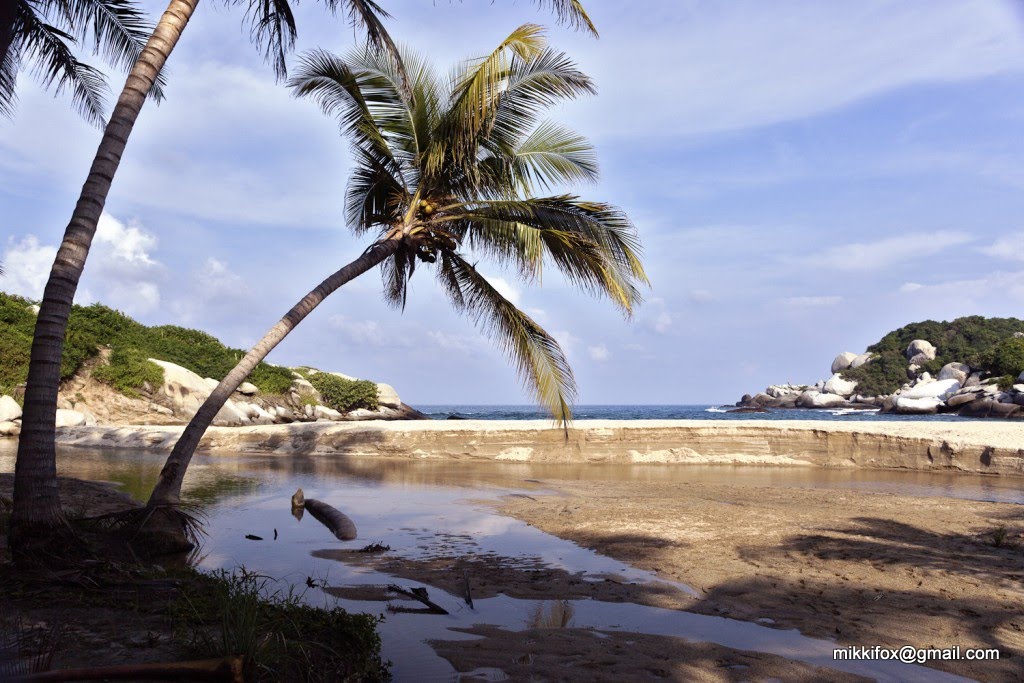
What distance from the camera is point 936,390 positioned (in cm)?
5088

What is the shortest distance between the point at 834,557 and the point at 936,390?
174ft

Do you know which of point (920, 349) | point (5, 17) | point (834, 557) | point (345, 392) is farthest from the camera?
point (920, 349)

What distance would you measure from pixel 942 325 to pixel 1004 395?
3835 centimetres

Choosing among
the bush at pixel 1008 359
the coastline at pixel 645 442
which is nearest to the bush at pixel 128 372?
the coastline at pixel 645 442

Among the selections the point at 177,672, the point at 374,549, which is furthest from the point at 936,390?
the point at 177,672

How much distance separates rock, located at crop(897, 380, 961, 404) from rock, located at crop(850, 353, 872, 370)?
20.7m

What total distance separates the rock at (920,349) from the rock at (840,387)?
19.8 ft

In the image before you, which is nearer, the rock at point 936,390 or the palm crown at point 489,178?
the palm crown at point 489,178

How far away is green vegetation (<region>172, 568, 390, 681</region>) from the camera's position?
3250 millimetres

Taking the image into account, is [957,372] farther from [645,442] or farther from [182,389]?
[182,389]

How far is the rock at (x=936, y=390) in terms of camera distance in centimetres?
5015

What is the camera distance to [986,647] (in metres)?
4.23

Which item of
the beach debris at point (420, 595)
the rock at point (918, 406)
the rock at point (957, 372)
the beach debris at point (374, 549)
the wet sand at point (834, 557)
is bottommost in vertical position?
the wet sand at point (834, 557)

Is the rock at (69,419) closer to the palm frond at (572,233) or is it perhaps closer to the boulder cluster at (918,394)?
the palm frond at (572,233)
